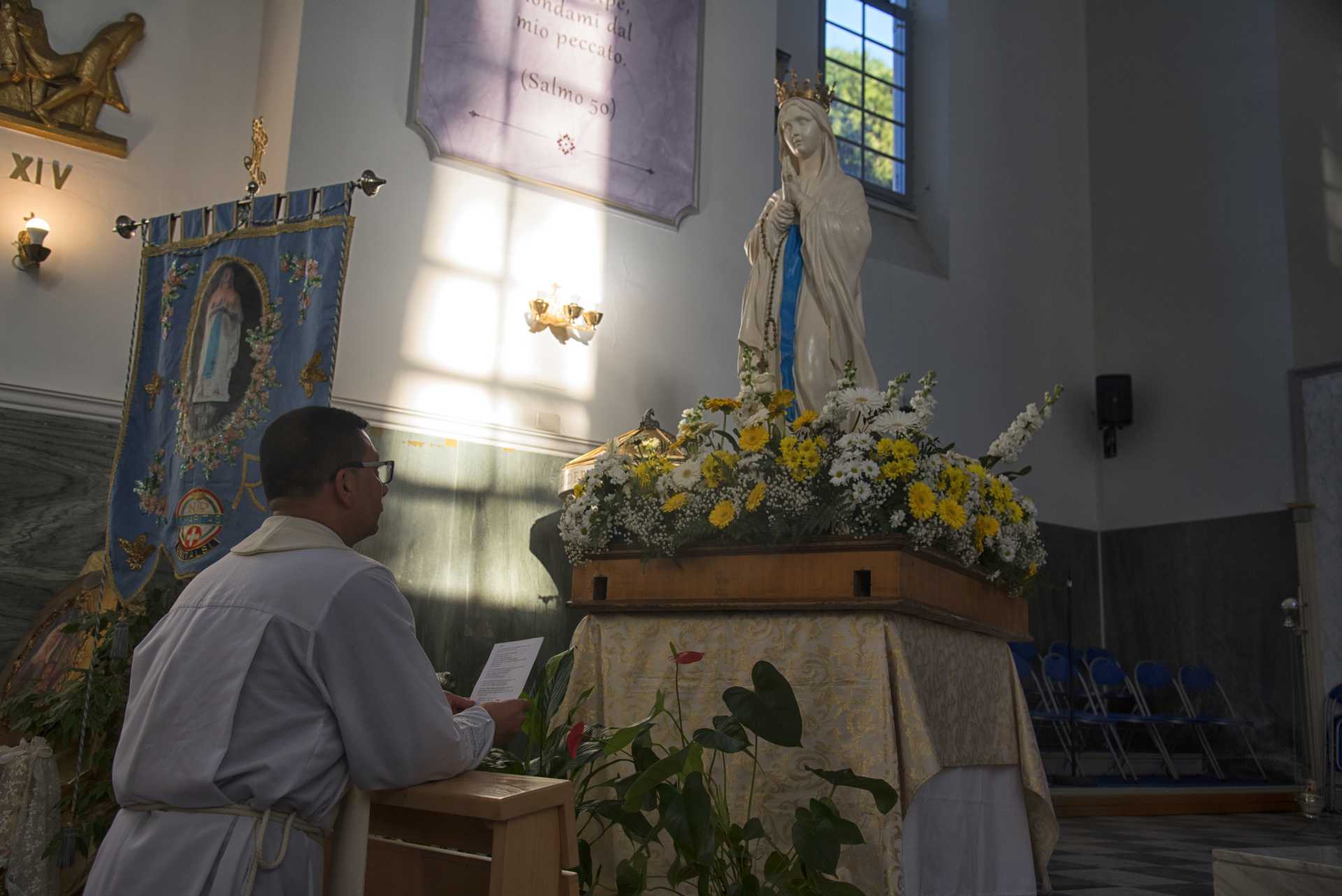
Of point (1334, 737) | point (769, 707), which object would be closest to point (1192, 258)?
point (1334, 737)

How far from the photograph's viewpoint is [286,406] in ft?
14.9

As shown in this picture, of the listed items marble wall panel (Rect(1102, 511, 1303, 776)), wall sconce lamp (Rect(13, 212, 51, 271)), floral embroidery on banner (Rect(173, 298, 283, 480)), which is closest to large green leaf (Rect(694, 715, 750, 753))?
floral embroidery on banner (Rect(173, 298, 283, 480))

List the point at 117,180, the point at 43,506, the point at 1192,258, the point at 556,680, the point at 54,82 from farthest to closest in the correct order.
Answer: the point at 1192,258 → the point at 117,180 → the point at 54,82 → the point at 43,506 → the point at 556,680

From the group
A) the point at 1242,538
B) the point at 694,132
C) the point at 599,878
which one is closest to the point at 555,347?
the point at 694,132

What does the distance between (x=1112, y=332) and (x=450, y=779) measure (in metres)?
11.6

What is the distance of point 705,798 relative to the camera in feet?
8.71

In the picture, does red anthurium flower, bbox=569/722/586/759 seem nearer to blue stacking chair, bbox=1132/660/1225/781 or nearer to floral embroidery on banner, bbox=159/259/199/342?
floral embroidery on banner, bbox=159/259/199/342

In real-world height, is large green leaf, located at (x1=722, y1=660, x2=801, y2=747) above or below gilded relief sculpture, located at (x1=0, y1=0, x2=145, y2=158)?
below

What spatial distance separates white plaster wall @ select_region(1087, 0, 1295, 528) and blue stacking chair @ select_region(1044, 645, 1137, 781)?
83.5 inches

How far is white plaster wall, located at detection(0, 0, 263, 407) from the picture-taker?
6211 millimetres

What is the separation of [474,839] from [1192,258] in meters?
11.5

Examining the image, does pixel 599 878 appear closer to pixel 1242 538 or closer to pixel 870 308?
pixel 870 308

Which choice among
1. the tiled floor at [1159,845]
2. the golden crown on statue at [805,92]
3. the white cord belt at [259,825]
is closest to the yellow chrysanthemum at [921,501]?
the tiled floor at [1159,845]

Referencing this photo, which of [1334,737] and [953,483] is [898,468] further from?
[1334,737]
